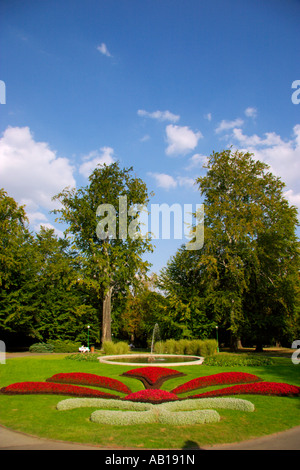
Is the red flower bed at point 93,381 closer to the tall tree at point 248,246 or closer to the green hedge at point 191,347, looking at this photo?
the green hedge at point 191,347

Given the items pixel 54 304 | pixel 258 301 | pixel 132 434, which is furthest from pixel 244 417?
pixel 54 304

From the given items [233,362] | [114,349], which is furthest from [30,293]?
[233,362]

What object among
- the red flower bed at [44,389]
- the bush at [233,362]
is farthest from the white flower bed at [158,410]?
the bush at [233,362]

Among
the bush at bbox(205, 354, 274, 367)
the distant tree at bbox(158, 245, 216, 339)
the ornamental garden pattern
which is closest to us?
the ornamental garden pattern

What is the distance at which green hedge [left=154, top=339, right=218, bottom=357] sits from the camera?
26.0 metres

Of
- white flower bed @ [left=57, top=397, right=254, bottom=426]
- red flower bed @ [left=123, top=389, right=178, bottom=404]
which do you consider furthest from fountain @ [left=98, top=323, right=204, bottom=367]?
white flower bed @ [left=57, top=397, right=254, bottom=426]

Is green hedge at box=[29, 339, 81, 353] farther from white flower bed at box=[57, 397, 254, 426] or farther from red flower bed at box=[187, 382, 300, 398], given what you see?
red flower bed at box=[187, 382, 300, 398]

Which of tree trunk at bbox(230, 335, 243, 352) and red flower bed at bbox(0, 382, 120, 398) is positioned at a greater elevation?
red flower bed at bbox(0, 382, 120, 398)

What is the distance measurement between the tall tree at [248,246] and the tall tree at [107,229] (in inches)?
293

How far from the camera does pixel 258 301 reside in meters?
34.2

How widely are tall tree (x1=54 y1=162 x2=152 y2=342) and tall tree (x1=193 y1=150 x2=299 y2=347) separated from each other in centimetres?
744
